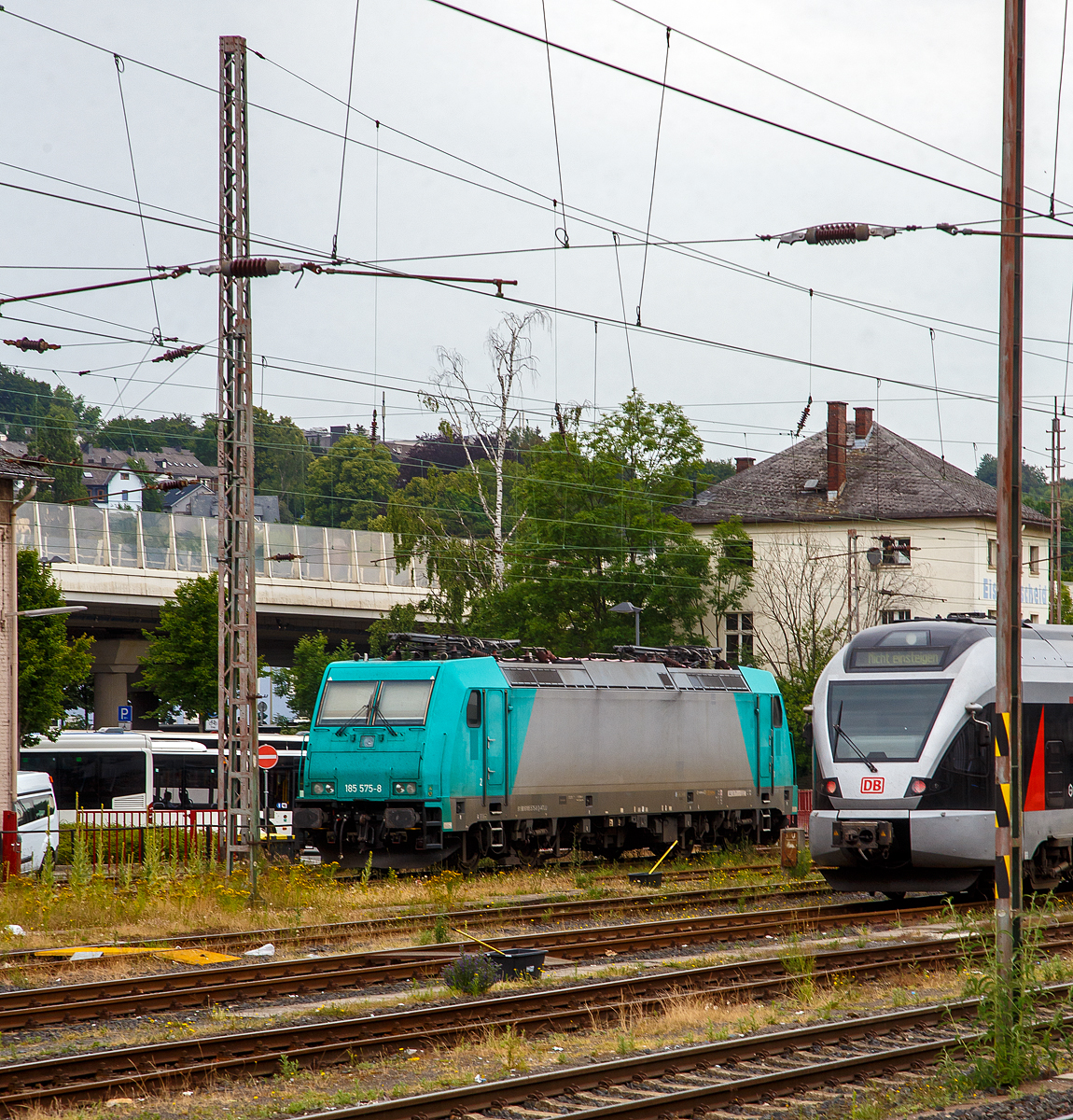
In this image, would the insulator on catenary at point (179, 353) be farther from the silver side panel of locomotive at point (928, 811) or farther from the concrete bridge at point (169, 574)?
the concrete bridge at point (169, 574)

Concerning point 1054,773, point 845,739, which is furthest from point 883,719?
point 1054,773

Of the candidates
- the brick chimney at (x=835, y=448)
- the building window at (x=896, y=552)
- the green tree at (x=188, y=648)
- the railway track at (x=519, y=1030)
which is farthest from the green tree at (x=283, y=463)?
the railway track at (x=519, y=1030)

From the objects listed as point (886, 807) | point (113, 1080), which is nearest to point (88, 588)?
point (886, 807)

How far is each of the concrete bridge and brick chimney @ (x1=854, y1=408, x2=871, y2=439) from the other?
67.2 feet

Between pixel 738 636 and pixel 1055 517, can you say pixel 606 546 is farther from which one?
pixel 1055 517

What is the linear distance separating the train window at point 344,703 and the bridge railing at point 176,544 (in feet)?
52.1

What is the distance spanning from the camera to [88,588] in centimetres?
4425

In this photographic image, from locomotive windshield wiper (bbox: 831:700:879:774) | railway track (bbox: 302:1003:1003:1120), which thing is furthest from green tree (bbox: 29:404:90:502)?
railway track (bbox: 302:1003:1003:1120)

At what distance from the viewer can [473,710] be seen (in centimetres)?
2203

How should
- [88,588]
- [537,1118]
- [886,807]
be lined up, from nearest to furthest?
[537,1118] → [886,807] → [88,588]

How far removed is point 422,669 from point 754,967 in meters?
9.47

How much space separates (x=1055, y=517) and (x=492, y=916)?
32728mm

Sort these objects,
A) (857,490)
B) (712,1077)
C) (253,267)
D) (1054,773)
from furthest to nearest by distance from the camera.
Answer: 1. (857,490)
2. (1054,773)
3. (253,267)
4. (712,1077)

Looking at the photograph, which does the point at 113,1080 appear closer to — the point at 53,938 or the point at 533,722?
the point at 53,938
